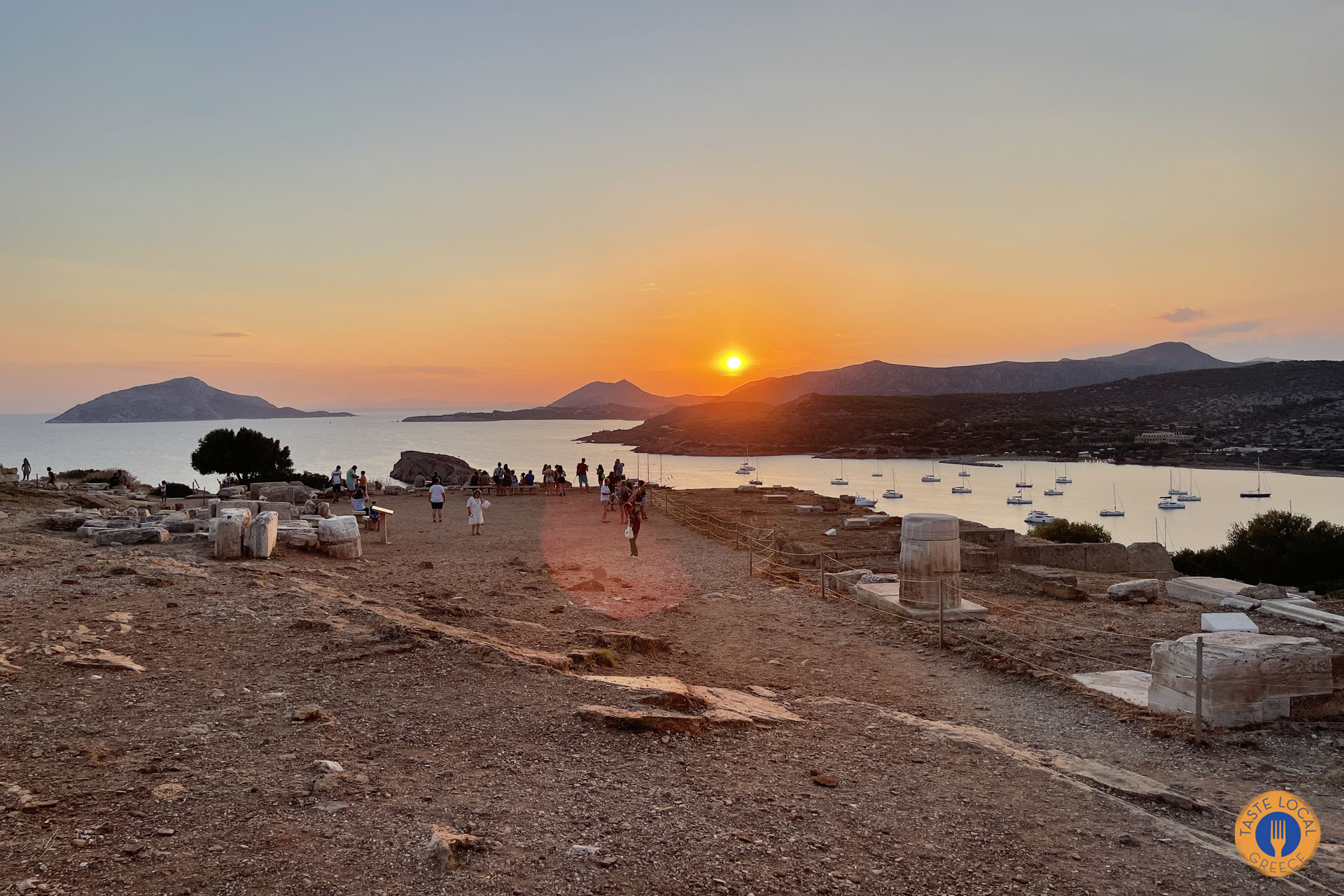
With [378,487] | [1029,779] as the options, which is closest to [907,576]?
[1029,779]

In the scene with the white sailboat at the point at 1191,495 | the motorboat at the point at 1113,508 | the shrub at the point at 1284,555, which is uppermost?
the shrub at the point at 1284,555

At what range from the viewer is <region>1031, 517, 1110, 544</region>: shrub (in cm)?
3175

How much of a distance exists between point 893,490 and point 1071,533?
60419 mm

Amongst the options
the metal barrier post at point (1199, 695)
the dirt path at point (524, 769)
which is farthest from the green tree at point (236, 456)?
the metal barrier post at point (1199, 695)

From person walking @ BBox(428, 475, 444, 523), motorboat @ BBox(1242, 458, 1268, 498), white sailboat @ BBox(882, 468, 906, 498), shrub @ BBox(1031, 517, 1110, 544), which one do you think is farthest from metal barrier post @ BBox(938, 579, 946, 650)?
motorboat @ BBox(1242, 458, 1268, 498)

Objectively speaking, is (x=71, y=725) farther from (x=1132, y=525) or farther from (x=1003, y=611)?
(x=1132, y=525)

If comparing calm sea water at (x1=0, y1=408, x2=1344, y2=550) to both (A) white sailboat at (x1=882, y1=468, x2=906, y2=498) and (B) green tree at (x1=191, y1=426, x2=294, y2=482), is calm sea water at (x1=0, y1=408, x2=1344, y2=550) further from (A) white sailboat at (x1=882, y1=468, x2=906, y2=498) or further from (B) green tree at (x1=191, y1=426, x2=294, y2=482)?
(B) green tree at (x1=191, y1=426, x2=294, y2=482)

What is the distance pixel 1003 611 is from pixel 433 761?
9597 millimetres

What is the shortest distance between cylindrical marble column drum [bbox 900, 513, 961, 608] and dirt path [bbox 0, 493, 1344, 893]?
4.63 ft

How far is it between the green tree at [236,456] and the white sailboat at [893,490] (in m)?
60.3

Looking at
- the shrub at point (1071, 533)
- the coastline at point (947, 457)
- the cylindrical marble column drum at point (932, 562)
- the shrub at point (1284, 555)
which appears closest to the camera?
the cylindrical marble column drum at point (932, 562)

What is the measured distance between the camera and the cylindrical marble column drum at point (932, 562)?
446 inches

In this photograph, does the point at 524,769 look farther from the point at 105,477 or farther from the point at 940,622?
the point at 105,477

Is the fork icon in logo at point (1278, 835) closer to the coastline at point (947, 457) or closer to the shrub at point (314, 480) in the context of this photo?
the shrub at point (314, 480)
